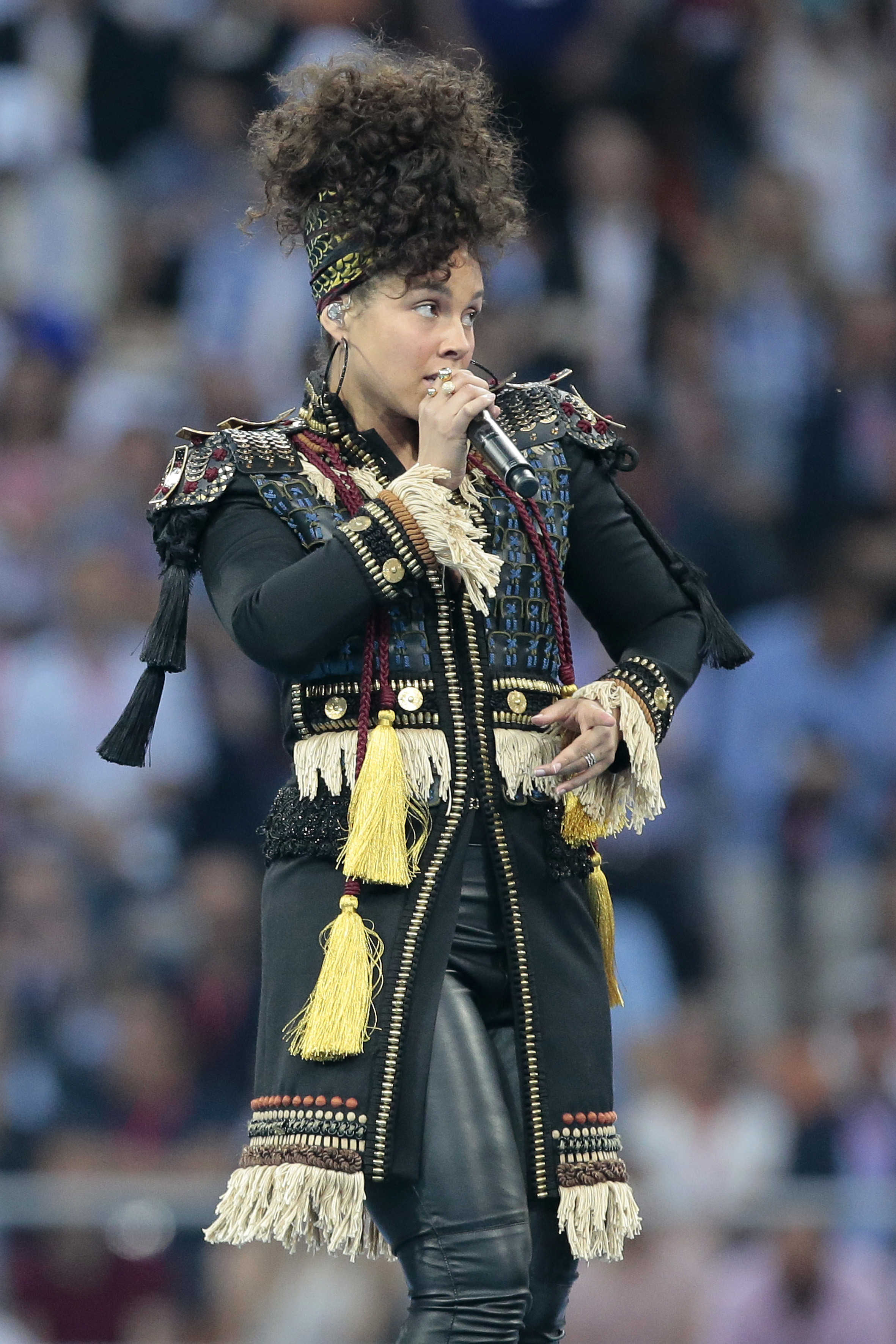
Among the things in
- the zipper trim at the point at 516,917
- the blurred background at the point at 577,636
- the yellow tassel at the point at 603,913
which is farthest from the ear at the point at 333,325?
the blurred background at the point at 577,636

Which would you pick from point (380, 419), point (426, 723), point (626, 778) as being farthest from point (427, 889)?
point (380, 419)

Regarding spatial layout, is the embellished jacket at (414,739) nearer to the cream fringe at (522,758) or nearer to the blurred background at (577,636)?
the cream fringe at (522,758)

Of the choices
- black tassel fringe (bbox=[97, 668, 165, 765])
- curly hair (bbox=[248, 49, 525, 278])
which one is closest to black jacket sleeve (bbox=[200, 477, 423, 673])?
black tassel fringe (bbox=[97, 668, 165, 765])

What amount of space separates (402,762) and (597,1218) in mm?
651

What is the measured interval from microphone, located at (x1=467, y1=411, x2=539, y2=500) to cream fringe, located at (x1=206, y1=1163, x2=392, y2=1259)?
90 cm

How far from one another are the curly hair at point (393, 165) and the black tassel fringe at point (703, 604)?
469mm

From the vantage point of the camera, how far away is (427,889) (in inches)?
100

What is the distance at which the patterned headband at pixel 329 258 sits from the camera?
2740 millimetres

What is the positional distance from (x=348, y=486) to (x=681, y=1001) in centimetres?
378

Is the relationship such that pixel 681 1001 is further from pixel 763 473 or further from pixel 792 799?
pixel 763 473

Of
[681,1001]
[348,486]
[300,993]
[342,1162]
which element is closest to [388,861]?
[300,993]

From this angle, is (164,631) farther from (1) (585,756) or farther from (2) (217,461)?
(1) (585,756)

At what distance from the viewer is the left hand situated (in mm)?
2572

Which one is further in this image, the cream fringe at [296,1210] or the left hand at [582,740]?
the left hand at [582,740]
